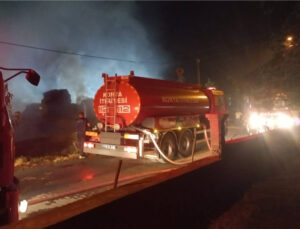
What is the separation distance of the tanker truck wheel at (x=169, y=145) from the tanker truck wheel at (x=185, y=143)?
1.26 feet

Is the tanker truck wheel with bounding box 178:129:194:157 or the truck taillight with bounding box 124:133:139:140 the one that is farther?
the tanker truck wheel with bounding box 178:129:194:157

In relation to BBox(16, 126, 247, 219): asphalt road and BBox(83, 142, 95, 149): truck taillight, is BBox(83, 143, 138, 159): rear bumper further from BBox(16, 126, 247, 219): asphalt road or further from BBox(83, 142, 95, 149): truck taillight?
BBox(16, 126, 247, 219): asphalt road

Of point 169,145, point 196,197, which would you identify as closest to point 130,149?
point 169,145

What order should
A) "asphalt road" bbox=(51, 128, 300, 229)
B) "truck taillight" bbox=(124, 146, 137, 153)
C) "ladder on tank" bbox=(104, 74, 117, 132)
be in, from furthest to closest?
"ladder on tank" bbox=(104, 74, 117, 132)
"truck taillight" bbox=(124, 146, 137, 153)
"asphalt road" bbox=(51, 128, 300, 229)

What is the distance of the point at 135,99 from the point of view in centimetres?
806

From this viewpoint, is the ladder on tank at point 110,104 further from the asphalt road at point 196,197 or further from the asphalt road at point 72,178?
the asphalt road at point 196,197

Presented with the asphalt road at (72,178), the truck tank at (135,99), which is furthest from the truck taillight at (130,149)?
the truck tank at (135,99)

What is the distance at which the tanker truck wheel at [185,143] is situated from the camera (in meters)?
9.92

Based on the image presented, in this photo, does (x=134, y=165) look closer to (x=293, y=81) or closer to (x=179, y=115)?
(x=179, y=115)

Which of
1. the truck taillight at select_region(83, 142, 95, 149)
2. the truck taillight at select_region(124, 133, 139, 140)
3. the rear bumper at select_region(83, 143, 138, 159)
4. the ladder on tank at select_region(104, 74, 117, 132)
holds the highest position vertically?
the ladder on tank at select_region(104, 74, 117, 132)

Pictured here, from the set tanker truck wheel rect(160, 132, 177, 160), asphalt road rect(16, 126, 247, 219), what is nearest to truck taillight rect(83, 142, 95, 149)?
asphalt road rect(16, 126, 247, 219)

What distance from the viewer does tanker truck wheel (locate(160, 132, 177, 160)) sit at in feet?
29.6

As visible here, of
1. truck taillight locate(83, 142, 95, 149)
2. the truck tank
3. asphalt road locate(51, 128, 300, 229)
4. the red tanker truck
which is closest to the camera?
asphalt road locate(51, 128, 300, 229)

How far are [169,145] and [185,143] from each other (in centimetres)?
123
